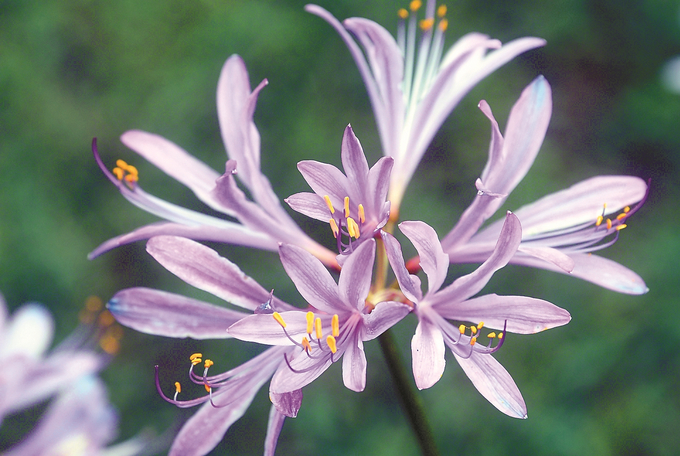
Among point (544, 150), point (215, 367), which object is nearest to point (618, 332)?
point (544, 150)

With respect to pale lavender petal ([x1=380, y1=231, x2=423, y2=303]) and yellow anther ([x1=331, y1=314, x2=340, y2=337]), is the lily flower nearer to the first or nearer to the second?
yellow anther ([x1=331, y1=314, x2=340, y2=337])

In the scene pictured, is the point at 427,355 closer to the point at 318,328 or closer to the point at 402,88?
the point at 318,328

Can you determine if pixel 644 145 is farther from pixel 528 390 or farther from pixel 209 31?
pixel 209 31

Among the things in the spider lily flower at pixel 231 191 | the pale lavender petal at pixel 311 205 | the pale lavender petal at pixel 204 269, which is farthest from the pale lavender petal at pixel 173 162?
the pale lavender petal at pixel 311 205

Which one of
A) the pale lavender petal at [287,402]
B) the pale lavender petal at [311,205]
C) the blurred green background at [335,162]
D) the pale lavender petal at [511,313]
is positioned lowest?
the blurred green background at [335,162]

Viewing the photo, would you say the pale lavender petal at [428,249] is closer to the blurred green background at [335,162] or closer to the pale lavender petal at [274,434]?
the pale lavender petal at [274,434]

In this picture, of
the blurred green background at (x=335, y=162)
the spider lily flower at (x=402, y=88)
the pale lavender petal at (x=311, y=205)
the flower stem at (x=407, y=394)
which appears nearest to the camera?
the pale lavender petal at (x=311, y=205)

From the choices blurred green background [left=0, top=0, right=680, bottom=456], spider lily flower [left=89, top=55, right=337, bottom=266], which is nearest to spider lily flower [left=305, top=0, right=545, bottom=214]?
spider lily flower [left=89, top=55, right=337, bottom=266]
